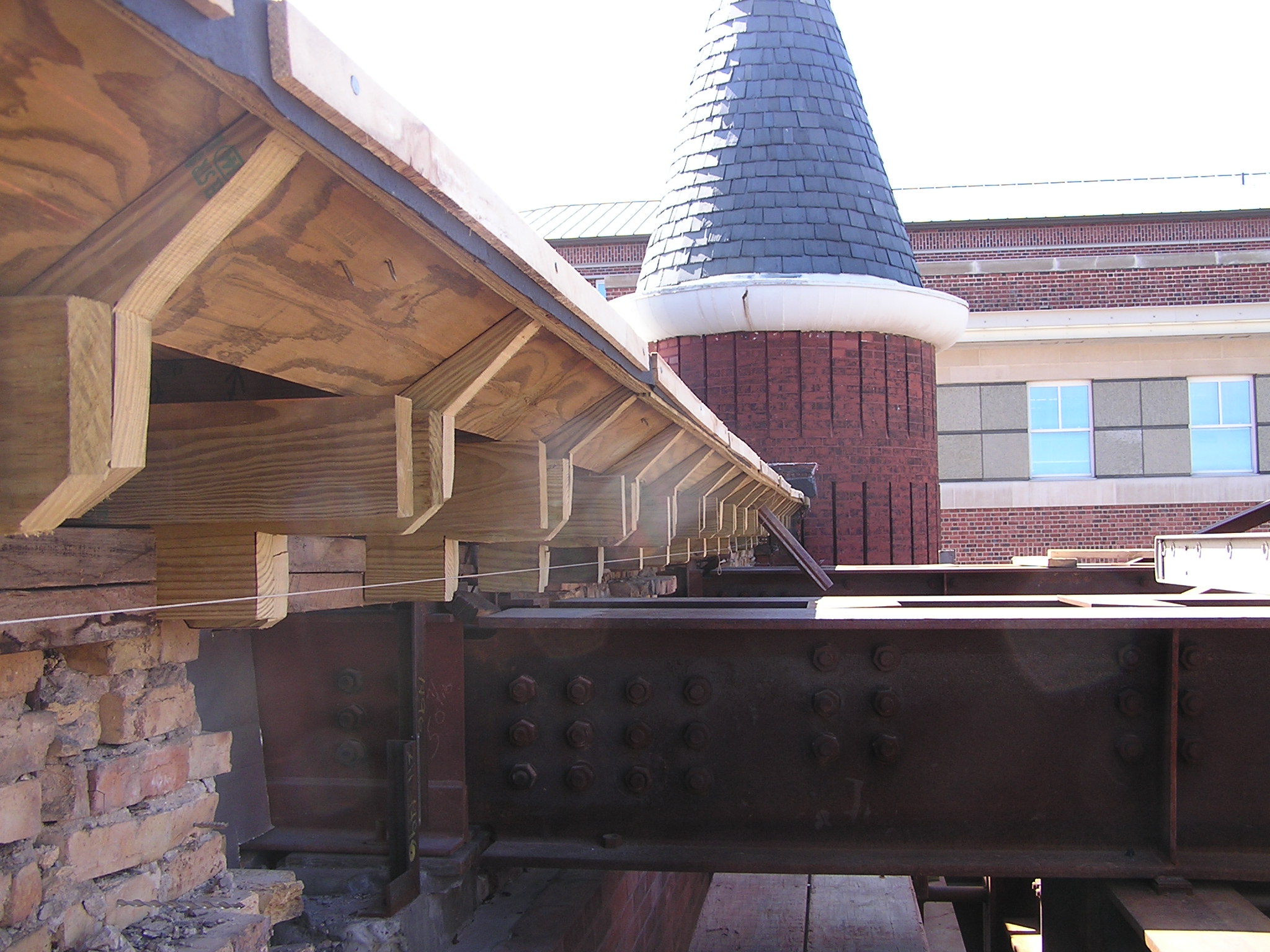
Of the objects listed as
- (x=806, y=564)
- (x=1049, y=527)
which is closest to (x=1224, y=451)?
(x=1049, y=527)

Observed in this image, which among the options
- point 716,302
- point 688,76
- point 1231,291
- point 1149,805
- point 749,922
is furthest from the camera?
point 1231,291

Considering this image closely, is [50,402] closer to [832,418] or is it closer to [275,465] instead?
[275,465]

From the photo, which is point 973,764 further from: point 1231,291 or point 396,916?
point 1231,291

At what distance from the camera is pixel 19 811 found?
1.83 m

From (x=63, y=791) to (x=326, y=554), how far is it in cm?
90

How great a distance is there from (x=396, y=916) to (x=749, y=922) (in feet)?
12.2

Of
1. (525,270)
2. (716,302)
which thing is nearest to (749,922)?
(525,270)

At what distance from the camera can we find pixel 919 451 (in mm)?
13922

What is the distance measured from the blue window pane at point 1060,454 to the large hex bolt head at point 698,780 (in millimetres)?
20344

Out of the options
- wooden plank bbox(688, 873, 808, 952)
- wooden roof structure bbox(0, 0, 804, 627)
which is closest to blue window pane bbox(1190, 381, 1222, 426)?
wooden plank bbox(688, 873, 808, 952)

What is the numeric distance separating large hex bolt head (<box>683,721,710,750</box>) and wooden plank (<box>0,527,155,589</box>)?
5.19 feet

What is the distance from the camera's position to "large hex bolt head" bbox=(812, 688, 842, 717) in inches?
124

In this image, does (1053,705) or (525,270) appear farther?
(1053,705)

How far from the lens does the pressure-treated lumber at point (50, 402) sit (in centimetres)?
121
